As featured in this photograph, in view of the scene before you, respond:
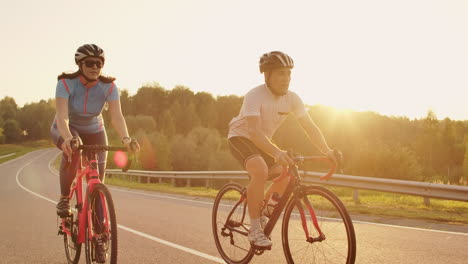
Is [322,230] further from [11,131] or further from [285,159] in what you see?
[11,131]

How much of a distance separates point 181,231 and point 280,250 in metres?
2.38

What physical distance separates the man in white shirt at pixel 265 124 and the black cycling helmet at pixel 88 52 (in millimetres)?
1537

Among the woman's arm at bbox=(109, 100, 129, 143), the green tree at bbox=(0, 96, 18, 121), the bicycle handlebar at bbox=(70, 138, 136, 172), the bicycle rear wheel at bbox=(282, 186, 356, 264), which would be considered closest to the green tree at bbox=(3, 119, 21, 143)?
the green tree at bbox=(0, 96, 18, 121)

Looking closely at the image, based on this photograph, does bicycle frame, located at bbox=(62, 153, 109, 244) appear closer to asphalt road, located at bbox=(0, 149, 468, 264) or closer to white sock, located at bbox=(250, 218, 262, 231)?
asphalt road, located at bbox=(0, 149, 468, 264)

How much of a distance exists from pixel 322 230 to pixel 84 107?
2.78 metres

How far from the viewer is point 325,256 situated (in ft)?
13.8

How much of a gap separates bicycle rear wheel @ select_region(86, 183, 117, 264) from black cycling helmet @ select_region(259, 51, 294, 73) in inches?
75.6

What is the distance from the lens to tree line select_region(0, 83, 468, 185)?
55.5 meters

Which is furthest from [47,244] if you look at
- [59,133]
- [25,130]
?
[25,130]

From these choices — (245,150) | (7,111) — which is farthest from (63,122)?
(7,111)

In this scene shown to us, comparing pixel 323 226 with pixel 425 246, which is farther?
pixel 425 246

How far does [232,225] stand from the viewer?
5.61 m

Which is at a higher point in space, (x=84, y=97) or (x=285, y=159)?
(x=84, y=97)

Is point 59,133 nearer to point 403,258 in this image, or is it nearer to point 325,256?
point 325,256
